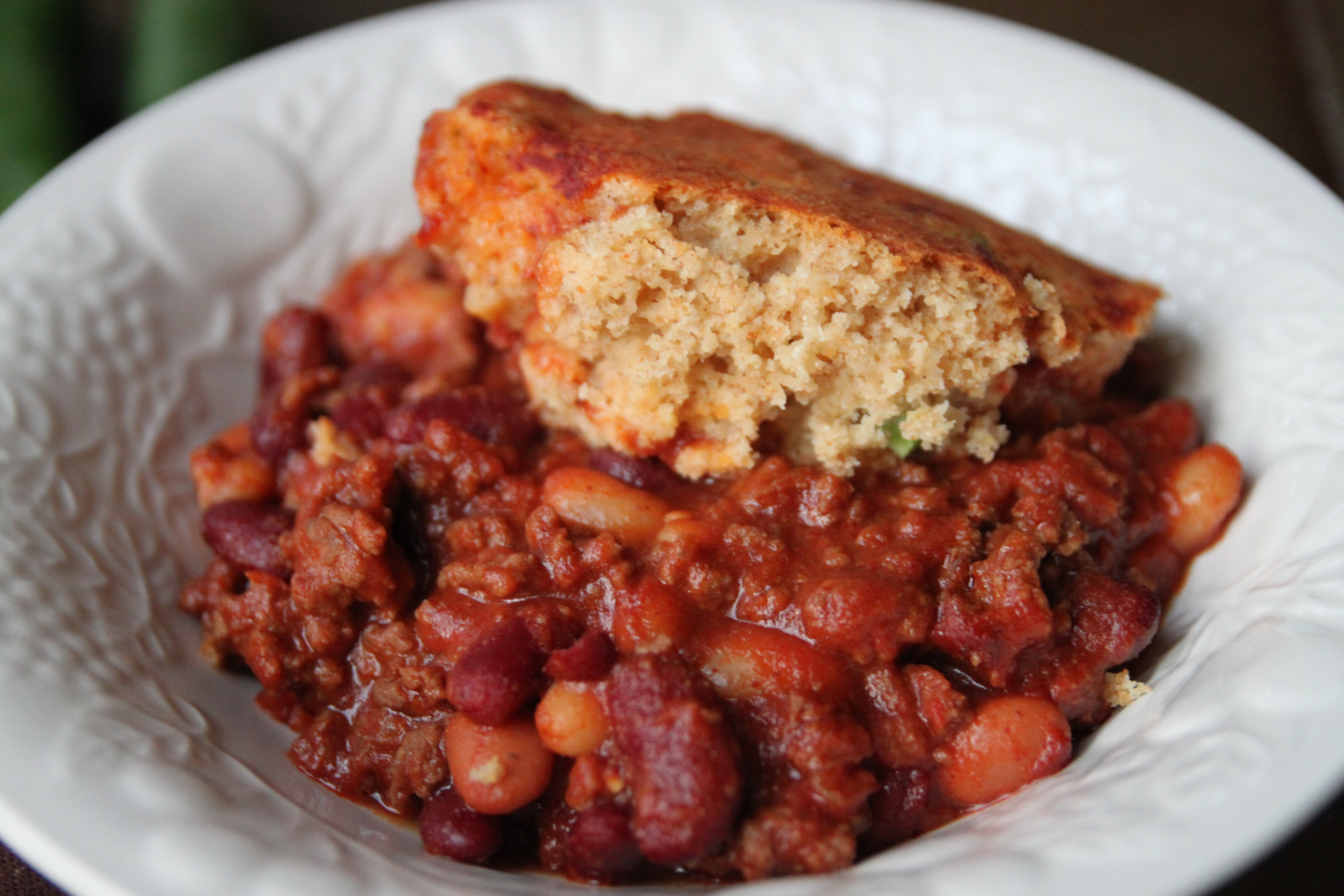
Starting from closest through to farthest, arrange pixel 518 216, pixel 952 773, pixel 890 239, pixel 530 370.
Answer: pixel 952 773
pixel 890 239
pixel 518 216
pixel 530 370

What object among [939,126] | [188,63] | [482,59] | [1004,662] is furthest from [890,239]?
[188,63]

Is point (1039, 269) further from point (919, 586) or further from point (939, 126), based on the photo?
point (939, 126)

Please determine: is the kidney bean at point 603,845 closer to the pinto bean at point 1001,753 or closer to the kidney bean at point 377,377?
the pinto bean at point 1001,753

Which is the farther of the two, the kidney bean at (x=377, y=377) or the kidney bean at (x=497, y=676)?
the kidney bean at (x=377, y=377)

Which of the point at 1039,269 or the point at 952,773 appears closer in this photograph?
the point at 952,773

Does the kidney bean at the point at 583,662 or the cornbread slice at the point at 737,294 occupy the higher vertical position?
the cornbread slice at the point at 737,294

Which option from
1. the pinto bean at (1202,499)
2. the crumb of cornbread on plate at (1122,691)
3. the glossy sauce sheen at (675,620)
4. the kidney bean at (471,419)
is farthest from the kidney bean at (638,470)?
the pinto bean at (1202,499)

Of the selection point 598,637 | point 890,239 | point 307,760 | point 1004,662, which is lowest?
point 307,760
